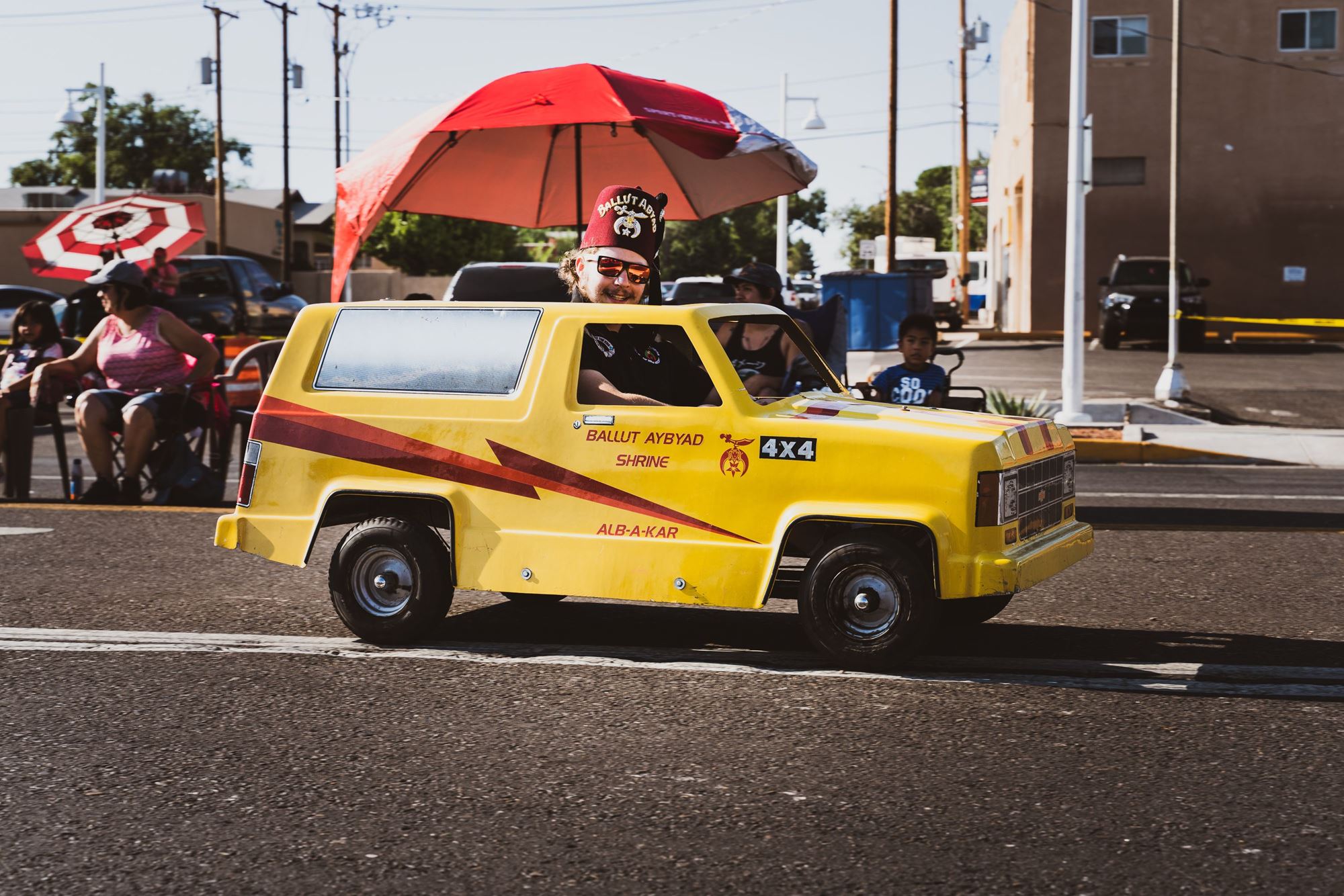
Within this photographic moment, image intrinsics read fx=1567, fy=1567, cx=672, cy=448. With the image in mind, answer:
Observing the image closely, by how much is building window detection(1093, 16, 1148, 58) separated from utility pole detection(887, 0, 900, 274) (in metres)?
9.70

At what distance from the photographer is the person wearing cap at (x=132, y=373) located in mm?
10562

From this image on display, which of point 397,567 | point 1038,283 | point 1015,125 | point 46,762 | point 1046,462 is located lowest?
point 46,762

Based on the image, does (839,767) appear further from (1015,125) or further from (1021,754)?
(1015,125)

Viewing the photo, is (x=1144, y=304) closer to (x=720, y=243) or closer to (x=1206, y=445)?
(x=1206, y=445)

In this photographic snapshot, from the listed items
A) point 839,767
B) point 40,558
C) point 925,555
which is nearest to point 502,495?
point 925,555

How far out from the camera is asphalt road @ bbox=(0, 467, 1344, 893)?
391cm

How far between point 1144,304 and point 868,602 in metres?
27.6

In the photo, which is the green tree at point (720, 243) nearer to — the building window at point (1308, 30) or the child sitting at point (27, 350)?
the building window at point (1308, 30)

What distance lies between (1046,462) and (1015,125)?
40.8 meters

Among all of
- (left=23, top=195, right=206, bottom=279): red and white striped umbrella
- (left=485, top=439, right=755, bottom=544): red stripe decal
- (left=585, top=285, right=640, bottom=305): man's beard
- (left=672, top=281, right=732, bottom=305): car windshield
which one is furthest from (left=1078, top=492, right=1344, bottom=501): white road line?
(left=23, top=195, right=206, bottom=279): red and white striped umbrella

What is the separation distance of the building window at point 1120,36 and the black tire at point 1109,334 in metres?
9.52

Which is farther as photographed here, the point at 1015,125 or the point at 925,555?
the point at 1015,125

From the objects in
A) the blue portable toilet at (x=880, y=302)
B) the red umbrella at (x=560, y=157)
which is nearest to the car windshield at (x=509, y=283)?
the red umbrella at (x=560, y=157)

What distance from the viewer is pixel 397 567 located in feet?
21.1
